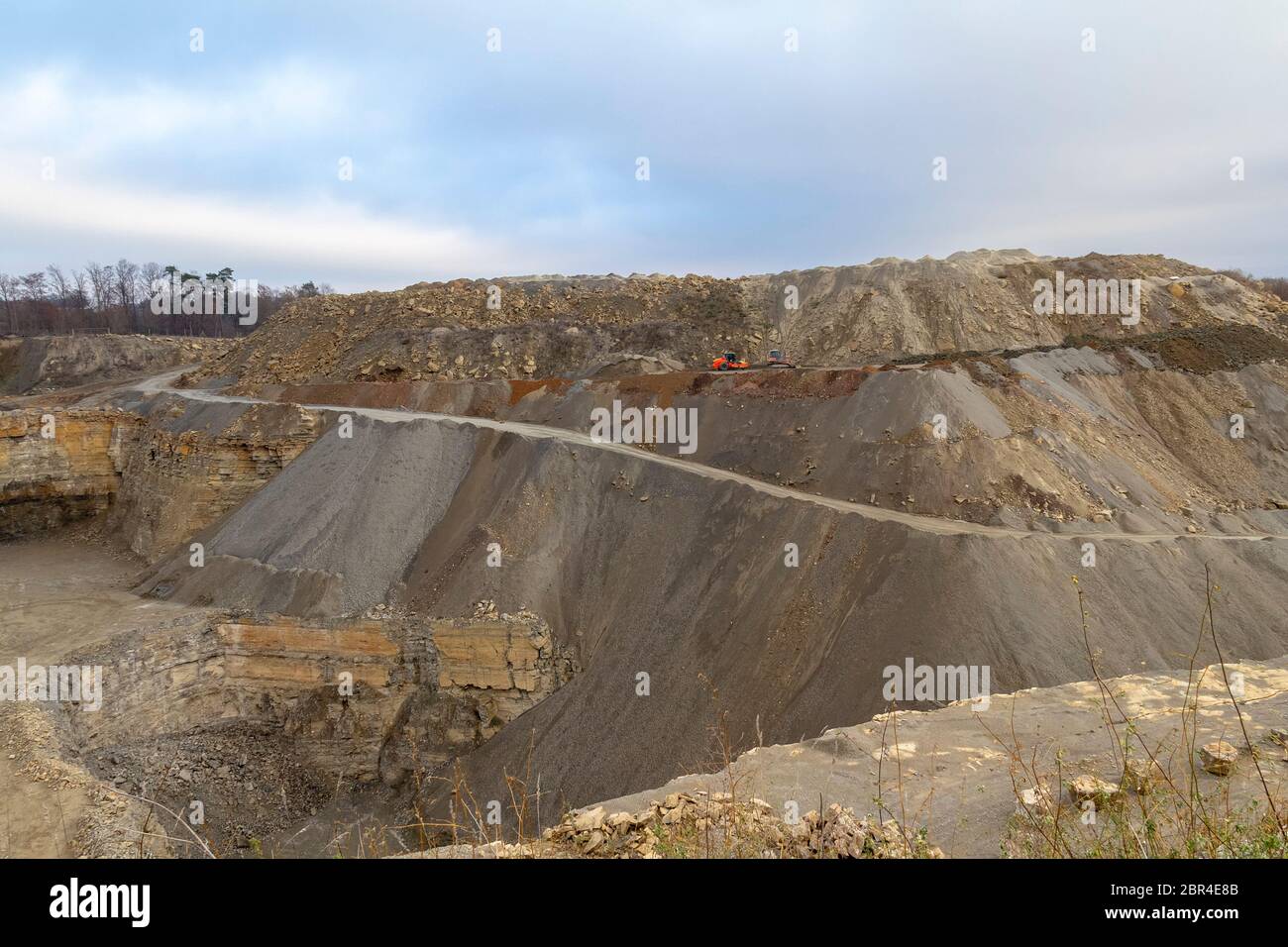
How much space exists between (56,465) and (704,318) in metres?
29.7

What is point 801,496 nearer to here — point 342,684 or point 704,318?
point 342,684

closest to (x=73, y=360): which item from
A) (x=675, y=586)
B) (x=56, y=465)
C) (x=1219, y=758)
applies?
(x=56, y=465)

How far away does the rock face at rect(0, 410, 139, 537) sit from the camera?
2733 centimetres

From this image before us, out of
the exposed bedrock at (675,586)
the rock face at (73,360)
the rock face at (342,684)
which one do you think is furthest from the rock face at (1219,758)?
the rock face at (73,360)

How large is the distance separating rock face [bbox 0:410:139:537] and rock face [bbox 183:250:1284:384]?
8.35 meters

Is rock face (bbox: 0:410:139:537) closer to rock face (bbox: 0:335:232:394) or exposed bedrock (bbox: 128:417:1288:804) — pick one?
exposed bedrock (bbox: 128:417:1288:804)

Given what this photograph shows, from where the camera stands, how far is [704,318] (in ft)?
121

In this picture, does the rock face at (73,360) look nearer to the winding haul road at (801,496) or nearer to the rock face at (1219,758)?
the winding haul road at (801,496)

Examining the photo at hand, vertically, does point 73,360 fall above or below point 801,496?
above

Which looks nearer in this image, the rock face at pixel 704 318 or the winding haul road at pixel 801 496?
the winding haul road at pixel 801 496

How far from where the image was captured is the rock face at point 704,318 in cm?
3056

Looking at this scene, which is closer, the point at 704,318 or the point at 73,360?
the point at 704,318

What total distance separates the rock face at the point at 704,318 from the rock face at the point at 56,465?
8352mm

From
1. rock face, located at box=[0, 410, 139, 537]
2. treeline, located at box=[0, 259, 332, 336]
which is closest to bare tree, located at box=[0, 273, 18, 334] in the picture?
treeline, located at box=[0, 259, 332, 336]
